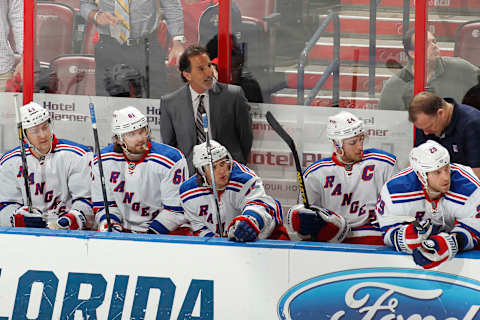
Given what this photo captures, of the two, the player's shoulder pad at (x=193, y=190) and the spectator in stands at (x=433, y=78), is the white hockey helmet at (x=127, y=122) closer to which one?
the player's shoulder pad at (x=193, y=190)

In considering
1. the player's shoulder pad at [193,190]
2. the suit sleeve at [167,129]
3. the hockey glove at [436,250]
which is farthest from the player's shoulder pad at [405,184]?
the suit sleeve at [167,129]

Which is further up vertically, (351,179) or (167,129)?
(167,129)

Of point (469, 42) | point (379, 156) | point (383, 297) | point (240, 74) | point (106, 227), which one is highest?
point (469, 42)

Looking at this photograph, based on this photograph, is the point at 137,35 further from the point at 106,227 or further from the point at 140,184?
the point at 106,227

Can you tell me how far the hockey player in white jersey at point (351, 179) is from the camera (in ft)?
15.5

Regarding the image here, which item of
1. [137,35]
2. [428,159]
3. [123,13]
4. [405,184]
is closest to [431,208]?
[405,184]

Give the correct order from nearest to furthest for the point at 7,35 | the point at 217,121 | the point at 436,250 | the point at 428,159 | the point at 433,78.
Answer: the point at 436,250 → the point at 428,159 → the point at 433,78 → the point at 217,121 → the point at 7,35

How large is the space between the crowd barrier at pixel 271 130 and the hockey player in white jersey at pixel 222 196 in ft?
2.94

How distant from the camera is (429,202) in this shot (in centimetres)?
412

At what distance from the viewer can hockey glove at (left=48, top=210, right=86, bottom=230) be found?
15.5ft

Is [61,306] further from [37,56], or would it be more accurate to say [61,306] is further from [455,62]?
[455,62]

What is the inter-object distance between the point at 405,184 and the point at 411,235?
40cm

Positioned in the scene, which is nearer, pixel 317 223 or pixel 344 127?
pixel 317 223

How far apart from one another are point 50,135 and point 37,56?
918 mm
